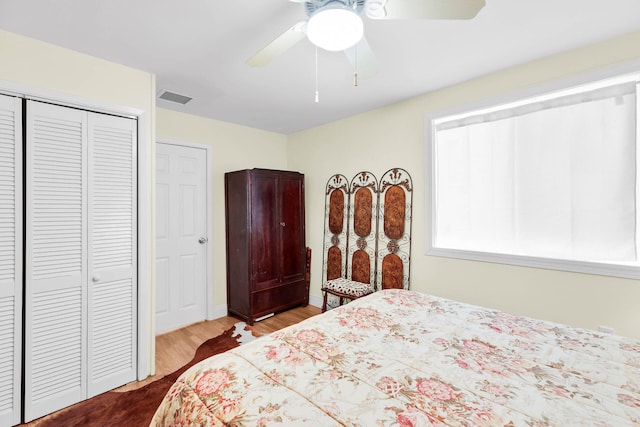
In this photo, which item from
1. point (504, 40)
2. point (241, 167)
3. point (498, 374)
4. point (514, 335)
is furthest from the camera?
point (241, 167)

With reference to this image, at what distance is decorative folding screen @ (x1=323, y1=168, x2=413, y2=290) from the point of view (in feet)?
9.61

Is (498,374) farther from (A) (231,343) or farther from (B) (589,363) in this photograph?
(A) (231,343)

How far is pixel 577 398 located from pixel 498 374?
227 mm

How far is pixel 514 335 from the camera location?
145 cm

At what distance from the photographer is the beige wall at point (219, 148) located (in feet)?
10.3

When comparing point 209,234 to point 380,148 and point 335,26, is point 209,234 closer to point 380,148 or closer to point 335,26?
point 380,148

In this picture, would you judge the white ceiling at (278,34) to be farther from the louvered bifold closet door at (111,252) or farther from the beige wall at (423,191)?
the louvered bifold closet door at (111,252)

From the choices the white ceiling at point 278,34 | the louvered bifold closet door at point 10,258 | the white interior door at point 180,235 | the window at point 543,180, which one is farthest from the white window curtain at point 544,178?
the louvered bifold closet door at point 10,258

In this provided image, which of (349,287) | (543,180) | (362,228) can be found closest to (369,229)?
(362,228)

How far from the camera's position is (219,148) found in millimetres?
3484

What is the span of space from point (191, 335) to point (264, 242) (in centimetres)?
123

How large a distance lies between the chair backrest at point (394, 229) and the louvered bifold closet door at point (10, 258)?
285cm

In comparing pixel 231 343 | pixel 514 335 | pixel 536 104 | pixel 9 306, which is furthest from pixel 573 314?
pixel 9 306

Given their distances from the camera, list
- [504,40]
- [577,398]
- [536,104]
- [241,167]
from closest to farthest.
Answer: [577,398] → [504,40] → [536,104] → [241,167]
